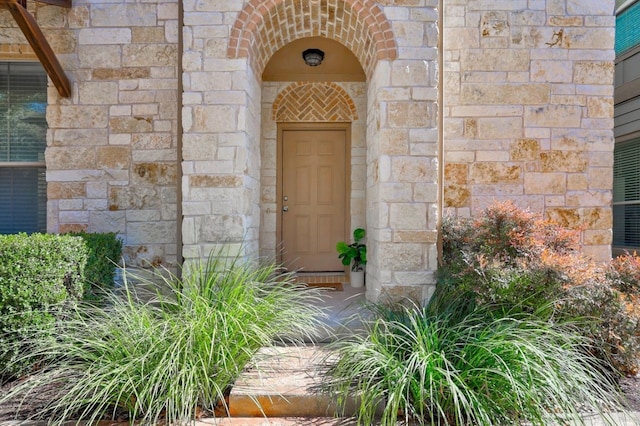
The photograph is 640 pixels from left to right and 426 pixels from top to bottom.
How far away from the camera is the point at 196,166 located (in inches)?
142

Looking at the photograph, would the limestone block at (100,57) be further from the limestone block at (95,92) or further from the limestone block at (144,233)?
the limestone block at (144,233)

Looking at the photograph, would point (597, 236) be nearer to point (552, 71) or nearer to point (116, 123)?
point (552, 71)

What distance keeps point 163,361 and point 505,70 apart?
4.35 metres

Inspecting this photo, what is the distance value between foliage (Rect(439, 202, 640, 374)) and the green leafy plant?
1.67 meters

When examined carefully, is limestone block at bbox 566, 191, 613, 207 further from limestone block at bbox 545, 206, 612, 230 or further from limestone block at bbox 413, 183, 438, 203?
limestone block at bbox 413, 183, 438, 203

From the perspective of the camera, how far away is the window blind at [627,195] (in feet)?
19.5

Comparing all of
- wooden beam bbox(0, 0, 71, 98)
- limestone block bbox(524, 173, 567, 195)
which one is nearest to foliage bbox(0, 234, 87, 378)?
wooden beam bbox(0, 0, 71, 98)

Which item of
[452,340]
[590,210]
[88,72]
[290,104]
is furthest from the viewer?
[290,104]

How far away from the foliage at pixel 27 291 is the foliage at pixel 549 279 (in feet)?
9.82

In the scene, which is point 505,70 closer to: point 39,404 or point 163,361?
point 163,361

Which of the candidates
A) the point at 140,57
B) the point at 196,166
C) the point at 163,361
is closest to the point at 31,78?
the point at 140,57

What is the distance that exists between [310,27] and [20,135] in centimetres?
335

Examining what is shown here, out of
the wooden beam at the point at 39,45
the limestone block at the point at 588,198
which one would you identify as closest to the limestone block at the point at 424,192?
the limestone block at the point at 588,198

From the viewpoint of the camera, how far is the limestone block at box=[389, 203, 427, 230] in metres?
3.58
